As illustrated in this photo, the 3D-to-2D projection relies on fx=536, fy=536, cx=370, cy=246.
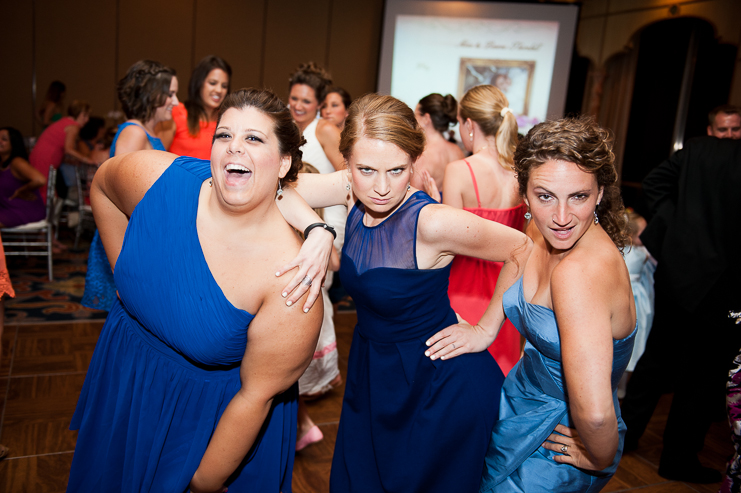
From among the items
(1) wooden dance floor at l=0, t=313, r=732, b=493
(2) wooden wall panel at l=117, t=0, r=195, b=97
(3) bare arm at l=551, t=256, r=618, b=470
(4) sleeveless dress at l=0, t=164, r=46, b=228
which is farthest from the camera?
(2) wooden wall panel at l=117, t=0, r=195, b=97

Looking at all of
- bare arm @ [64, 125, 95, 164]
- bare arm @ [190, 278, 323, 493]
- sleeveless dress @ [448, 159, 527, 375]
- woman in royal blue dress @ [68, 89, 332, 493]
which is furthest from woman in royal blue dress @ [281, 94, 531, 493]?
bare arm @ [64, 125, 95, 164]

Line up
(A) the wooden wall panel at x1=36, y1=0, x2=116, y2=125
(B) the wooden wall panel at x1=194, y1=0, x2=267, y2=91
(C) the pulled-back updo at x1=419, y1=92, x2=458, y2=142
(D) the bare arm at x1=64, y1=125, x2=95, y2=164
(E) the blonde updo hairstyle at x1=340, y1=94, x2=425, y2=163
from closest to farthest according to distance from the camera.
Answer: (E) the blonde updo hairstyle at x1=340, y1=94, x2=425, y2=163, (C) the pulled-back updo at x1=419, y1=92, x2=458, y2=142, (D) the bare arm at x1=64, y1=125, x2=95, y2=164, (A) the wooden wall panel at x1=36, y1=0, x2=116, y2=125, (B) the wooden wall panel at x1=194, y1=0, x2=267, y2=91

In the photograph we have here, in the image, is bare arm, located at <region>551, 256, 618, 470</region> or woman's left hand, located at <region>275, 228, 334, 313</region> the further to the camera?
woman's left hand, located at <region>275, 228, 334, 313</region>

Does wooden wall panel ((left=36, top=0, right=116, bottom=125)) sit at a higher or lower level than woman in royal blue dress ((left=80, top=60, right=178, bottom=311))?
higher

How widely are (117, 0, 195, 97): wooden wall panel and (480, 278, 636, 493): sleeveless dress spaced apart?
7919 millimetres

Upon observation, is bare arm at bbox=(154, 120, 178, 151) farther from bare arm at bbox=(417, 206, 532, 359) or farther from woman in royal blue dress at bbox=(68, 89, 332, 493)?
bare arm at bbox=(417, 206, 532, 359)

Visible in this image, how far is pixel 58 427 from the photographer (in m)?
2.53

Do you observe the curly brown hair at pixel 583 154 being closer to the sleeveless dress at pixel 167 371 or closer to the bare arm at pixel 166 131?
the sleeveless dress at pixel 167 371

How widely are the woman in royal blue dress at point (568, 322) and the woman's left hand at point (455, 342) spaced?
15 cm

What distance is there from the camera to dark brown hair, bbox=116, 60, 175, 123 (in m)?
2.56

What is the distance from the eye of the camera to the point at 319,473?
238 centimetres

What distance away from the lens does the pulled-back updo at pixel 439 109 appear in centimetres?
339

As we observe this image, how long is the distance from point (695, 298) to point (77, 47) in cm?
834

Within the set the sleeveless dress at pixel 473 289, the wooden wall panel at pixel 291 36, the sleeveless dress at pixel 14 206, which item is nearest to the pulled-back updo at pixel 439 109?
the sleeveless dress at pixel 473 289
